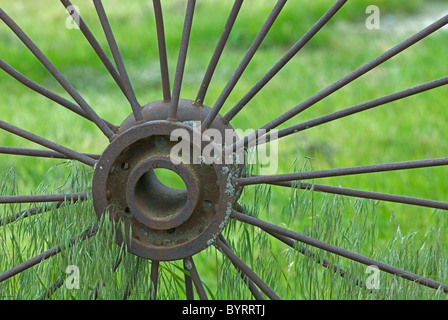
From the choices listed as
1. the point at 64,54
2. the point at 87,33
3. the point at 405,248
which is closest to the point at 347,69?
the point at 64,54

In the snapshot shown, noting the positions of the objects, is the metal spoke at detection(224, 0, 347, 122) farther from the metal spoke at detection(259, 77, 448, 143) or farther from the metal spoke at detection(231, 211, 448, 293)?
the metal spoke at detection(231, 211, 448, 293)

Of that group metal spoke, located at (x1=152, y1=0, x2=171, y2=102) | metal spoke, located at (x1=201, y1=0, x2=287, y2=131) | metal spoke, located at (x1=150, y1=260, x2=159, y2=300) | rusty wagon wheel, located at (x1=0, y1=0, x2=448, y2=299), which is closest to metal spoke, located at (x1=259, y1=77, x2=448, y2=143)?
rusty wagon wheel, located at (x1=0, y1=0, x2=448, y2=299)

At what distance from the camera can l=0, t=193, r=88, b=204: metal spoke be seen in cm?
147

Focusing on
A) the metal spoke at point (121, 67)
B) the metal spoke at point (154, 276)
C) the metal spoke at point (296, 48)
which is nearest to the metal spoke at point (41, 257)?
the metal spoke at point (154, 276)

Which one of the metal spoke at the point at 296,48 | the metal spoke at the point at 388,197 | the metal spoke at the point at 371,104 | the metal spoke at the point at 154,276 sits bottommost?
the metal spoke at the point at 154,276

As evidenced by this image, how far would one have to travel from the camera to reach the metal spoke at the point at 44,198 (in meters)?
1.47

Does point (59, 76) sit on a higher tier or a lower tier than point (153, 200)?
higher

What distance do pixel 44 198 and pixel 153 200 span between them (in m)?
0.22

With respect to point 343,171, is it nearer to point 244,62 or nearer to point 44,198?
point 244,62

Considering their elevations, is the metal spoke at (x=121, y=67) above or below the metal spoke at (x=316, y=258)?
above

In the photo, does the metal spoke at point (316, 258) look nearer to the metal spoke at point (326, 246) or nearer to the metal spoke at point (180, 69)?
the metal spoke at point (326, 246)

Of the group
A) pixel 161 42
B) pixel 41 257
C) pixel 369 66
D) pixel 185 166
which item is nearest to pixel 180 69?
pixel 161 42

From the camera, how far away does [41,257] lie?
1.48 metres
